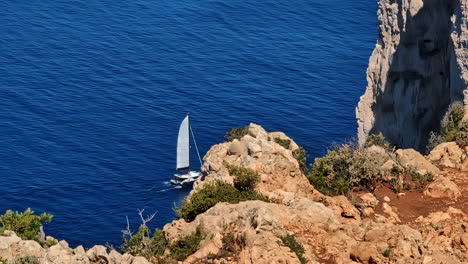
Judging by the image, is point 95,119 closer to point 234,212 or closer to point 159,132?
point 159,132

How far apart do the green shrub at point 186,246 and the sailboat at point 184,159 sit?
2434 inches

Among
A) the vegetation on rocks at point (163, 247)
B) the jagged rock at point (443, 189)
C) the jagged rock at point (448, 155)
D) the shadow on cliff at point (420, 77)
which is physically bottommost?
the vegetation on rocks at point (163, 247)

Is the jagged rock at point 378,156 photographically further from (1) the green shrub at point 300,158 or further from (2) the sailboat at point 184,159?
(2) the sailboat at point 184,159

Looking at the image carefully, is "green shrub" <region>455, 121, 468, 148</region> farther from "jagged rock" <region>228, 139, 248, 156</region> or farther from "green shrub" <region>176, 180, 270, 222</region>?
"green shrub" <region>176, 180, 270, 222</region>

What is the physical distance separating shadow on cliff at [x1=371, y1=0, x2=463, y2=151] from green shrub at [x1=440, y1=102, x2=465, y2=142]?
20.9 ft

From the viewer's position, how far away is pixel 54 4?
134 meters

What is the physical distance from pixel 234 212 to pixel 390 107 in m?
29.6

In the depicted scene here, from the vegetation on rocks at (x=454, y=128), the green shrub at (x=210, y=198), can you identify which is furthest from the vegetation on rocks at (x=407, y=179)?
the green shrub at (x=210, y=198)

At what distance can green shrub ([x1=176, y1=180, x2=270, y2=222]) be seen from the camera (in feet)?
101

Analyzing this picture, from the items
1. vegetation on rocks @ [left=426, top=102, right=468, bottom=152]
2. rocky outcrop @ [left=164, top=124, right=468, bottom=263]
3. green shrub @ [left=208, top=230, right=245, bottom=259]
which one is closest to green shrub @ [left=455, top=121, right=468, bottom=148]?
vegetation on rocks @ [left=426, top=102, right=468, bottom=152]

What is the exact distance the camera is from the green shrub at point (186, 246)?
27.3 metres

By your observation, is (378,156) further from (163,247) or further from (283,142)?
(163,247)

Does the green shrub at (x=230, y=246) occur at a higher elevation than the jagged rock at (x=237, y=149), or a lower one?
lower

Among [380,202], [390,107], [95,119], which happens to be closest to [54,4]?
[95,119]
